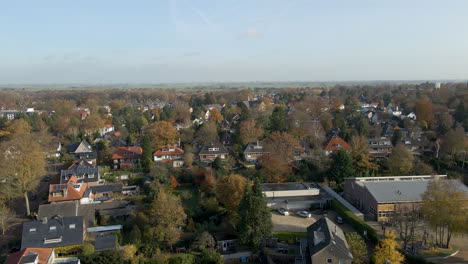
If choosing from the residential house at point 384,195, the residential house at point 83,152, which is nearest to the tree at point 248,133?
the residential house at point 384,195

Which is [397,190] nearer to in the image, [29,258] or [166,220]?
[166,220]

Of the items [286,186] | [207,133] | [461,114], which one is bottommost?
[286,186]

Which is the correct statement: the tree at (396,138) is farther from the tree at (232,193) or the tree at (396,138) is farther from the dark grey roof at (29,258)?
the dark grey roof at (29,258)

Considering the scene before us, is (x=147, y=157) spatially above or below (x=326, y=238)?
above

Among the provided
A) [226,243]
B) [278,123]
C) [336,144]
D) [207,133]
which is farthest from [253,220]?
[278,123]

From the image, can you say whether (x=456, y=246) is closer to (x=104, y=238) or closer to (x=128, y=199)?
(x=104, y=238)

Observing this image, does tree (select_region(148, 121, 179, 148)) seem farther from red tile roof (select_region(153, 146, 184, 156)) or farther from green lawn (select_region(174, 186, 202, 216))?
green lawn (select_region(174, 186, 202, 216))

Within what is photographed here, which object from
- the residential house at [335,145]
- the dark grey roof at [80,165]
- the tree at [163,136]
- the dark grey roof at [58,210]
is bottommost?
the dark grey roof at [58,210]
